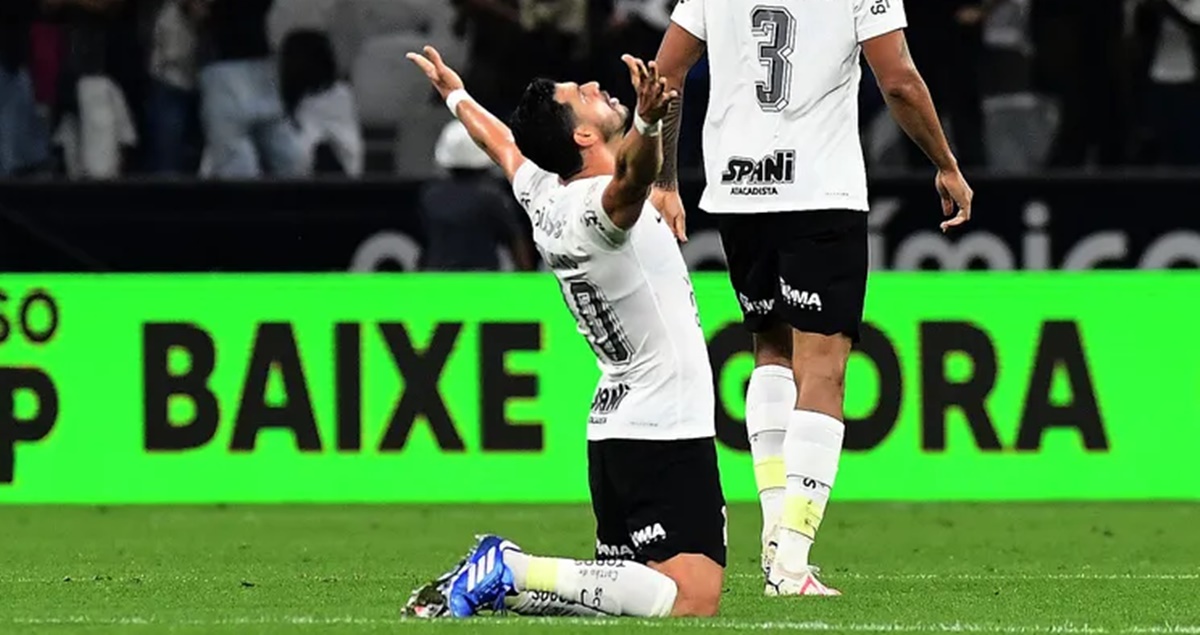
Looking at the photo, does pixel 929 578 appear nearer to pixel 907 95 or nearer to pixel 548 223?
pixel 907 95

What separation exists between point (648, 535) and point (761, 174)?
1507 mm

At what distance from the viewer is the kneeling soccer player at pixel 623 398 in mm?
7016

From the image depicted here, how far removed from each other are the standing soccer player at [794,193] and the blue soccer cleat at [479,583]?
1213mm

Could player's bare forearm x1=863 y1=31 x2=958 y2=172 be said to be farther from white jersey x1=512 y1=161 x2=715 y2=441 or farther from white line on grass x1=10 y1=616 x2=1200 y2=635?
white line on grass x1=10 y1=616 x2=1200 y2=635

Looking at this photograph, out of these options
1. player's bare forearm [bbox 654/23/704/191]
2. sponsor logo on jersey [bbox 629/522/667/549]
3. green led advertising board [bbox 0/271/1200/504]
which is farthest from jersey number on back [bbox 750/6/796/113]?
green led advertising board [bbox 0/271/1200/504]

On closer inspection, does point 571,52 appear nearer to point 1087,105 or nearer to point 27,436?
point 1087,105

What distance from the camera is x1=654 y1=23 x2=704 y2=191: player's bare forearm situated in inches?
332

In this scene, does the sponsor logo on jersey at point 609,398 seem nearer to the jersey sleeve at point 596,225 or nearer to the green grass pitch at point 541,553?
the jersey sleeve at point 596,225

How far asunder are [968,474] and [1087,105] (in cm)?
384

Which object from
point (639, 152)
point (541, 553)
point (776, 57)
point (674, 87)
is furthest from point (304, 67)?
point (639, 152)

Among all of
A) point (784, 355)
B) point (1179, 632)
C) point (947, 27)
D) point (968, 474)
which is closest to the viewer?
point (1179, 632)

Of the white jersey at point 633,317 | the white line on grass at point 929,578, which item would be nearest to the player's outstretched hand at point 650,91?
the white jersey at point 633,317

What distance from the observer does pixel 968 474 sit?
499 inches

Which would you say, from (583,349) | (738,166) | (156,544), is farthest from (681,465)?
(583,349)
